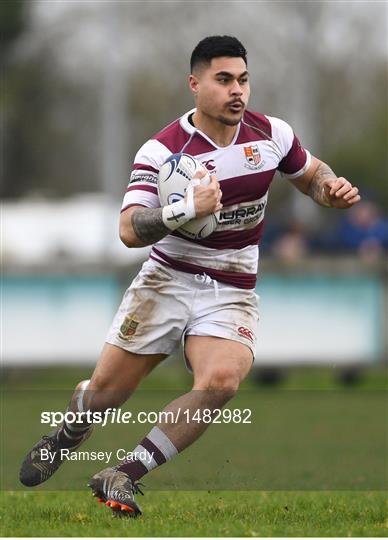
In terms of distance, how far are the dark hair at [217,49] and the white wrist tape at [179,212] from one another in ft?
2.70

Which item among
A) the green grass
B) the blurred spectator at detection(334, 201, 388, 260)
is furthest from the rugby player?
the blurred spectator at detection(334, 201, 388, 260)

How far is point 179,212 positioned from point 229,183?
58cm

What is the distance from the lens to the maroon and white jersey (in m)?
7.46

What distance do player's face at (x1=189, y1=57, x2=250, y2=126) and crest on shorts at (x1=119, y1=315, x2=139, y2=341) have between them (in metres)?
1.19

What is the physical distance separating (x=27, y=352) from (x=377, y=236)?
5.22 metres

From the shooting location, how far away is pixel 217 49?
7.49 meters

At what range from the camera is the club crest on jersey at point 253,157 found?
301 inches

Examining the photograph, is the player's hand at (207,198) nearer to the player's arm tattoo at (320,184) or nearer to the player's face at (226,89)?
the player's face at (226,89)

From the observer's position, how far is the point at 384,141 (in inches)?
1630

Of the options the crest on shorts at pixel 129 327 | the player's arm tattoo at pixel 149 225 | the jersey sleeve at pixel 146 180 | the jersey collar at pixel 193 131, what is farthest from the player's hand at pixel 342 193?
the crest on shorts at pixel 129 327

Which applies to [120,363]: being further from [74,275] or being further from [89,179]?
[89,179]

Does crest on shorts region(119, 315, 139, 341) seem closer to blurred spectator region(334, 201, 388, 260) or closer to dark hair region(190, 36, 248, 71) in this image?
dark hair region(190, 36, 248, 71)
